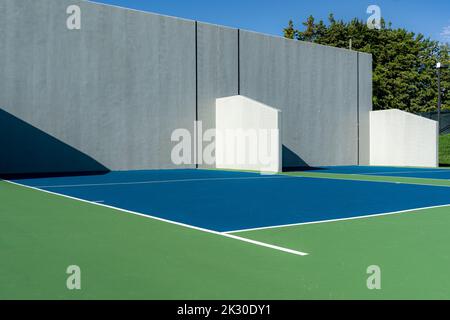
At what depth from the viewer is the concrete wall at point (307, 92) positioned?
2483 cm

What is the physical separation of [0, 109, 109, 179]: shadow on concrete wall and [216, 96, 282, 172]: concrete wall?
592cm

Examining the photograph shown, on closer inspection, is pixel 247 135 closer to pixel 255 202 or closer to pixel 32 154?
pixel 32 154

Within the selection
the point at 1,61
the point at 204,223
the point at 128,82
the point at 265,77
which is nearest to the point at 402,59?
the point at 265,77

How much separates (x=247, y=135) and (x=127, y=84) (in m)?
5.56

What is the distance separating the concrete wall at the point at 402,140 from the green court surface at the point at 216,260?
19.6m

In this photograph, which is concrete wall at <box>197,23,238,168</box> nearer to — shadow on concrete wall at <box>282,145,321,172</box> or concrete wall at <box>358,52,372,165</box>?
shadow on concrete wall at <box>282,145,321,172</box>

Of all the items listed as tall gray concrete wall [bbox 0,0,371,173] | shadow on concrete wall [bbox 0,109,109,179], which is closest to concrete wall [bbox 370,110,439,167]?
tall gray concrete wall [bbox 0,0,371,173]

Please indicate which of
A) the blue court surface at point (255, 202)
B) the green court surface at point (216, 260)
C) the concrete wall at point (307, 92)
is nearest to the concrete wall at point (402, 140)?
the concrete wall at point (307, 92)

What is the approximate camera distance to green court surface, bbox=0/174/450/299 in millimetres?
3416

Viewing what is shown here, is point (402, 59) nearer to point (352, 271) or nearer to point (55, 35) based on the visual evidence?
point (55, 35)

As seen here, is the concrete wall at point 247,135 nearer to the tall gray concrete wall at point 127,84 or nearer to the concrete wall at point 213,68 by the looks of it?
the concrete wall at point 213,68

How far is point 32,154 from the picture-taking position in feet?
61.1

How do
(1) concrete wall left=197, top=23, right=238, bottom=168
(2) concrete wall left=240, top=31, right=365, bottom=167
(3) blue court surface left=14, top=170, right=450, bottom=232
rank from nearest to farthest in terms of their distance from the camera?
(3) blue court surface left=14, top=170, right=450, bottom=232 → (1) concrete wall left=197, top=23, right=238, bottom=168 → (2) concrete wall left=240, top=31, right=365, bottom=167

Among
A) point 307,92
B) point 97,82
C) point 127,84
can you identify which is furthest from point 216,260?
point 307,92
